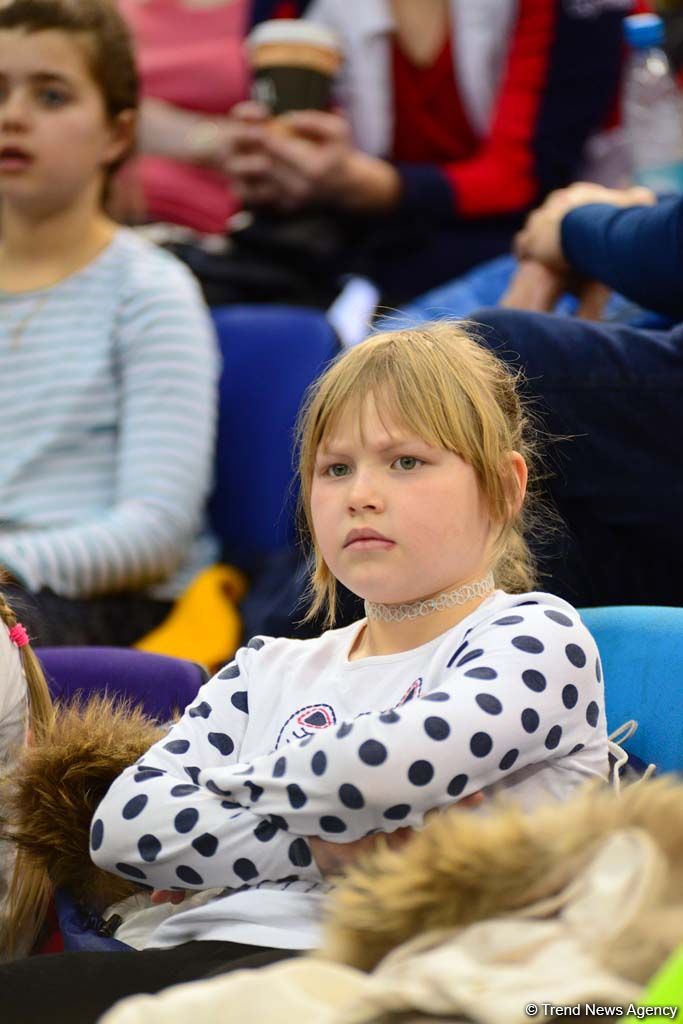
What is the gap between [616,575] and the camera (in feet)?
5.74

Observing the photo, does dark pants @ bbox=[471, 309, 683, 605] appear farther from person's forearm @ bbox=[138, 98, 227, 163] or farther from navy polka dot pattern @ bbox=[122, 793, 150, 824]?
person's forearm @ bbox=[138, 98, 227, 163]

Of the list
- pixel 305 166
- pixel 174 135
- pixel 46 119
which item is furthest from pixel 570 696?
pixel 174 135

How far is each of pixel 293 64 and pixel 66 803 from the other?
185cm

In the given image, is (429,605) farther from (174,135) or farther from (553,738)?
(174,135)

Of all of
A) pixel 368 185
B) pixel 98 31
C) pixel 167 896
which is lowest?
pixel 167 896

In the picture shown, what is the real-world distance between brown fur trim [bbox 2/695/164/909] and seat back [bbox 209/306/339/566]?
1.07 meters

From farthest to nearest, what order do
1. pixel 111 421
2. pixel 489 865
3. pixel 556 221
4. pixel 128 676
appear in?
pixel 111 421, pixel 556 221, pixel 128 676, pixel 489 865

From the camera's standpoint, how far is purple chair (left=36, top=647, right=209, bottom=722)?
1628 mm

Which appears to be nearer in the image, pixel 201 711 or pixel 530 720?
pixel 530 720

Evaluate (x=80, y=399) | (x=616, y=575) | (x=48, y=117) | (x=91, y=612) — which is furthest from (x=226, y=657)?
(x=48, y=117)

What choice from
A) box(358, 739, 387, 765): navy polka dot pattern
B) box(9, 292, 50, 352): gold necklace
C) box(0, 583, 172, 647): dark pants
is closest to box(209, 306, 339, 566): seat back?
box(0, 583, 172, 647): dark pants

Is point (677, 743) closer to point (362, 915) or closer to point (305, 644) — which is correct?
point (305, 644)

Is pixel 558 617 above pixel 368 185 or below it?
above

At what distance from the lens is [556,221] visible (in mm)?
2107
